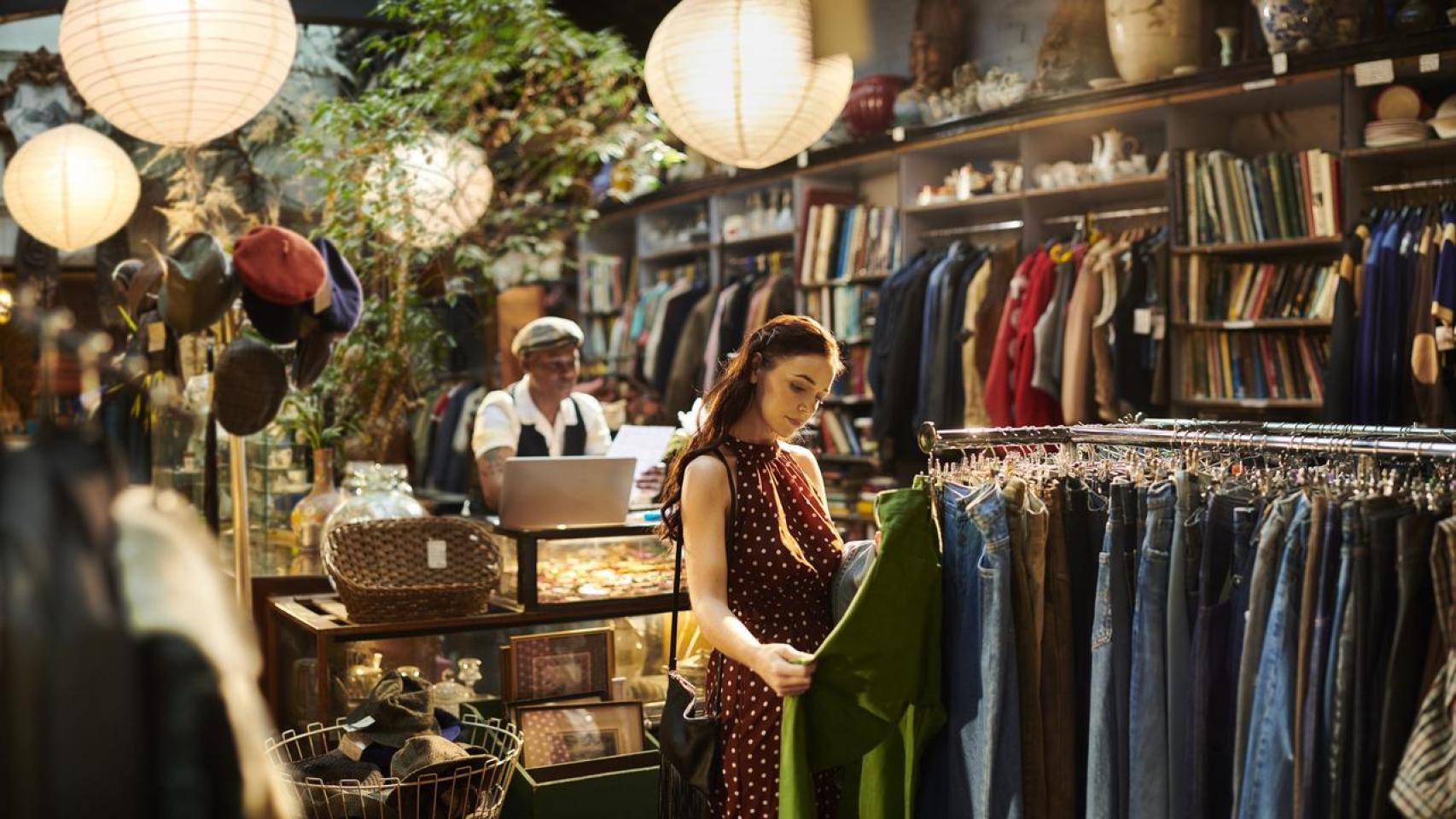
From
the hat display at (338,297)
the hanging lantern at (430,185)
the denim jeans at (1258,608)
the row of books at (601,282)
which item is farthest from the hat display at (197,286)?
the row of books at (601,282)

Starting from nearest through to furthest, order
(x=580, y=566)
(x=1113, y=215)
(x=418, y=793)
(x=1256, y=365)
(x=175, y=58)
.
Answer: (x=418, y=793) → (x=175, y=58) → (x=580, y=566) → (x=1256, y=365) → (x=1113, y=215)

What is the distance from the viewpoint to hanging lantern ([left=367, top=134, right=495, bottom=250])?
596 cm

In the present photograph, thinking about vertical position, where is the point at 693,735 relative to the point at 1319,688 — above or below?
below

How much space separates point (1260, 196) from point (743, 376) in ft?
11.1

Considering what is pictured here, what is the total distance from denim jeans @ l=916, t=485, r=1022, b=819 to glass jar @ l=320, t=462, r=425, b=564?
1.88 m

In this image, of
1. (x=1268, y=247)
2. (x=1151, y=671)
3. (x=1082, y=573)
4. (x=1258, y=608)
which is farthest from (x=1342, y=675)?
(x=1268, y=247)

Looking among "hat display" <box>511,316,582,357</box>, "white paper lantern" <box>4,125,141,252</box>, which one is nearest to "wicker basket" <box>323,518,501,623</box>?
"hat display" <box>511,316,582,357</box>

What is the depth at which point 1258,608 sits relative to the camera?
1.78 metres

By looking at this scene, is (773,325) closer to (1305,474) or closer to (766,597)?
(766,597)

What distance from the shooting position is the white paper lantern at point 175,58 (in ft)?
9.87

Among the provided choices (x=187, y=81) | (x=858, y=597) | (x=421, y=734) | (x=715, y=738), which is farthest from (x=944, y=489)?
(x=187, y=81)

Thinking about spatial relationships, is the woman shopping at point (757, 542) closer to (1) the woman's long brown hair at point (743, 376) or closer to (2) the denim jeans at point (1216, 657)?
(1) the woman's long brown hair at point (743, 376)

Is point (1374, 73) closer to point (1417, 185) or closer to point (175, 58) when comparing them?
point (1417, 185)

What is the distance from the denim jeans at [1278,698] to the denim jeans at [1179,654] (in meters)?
0.11
